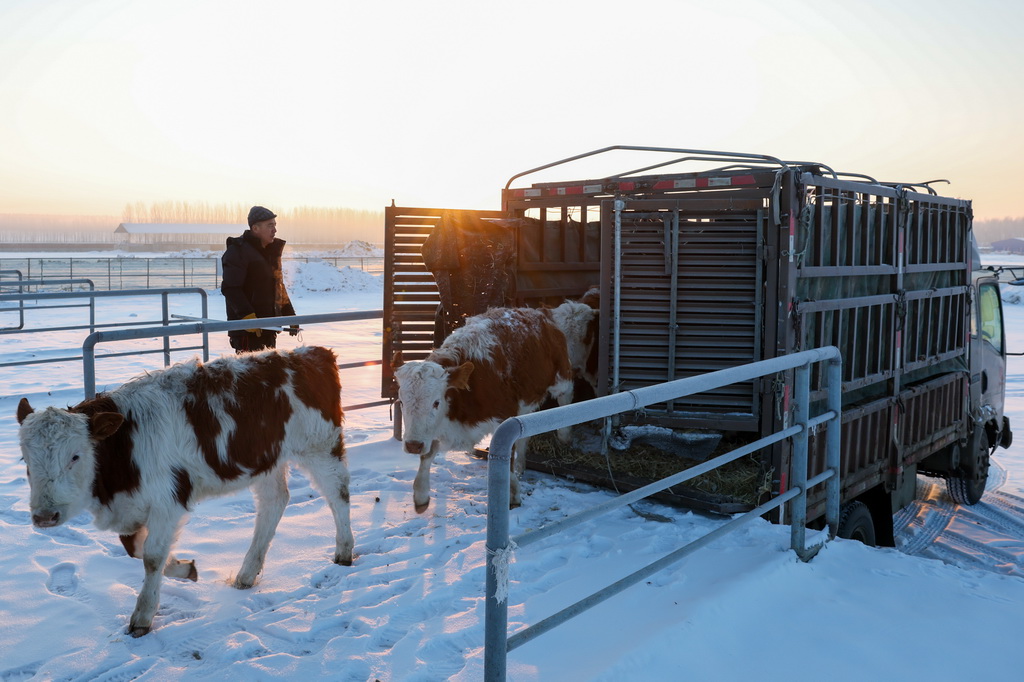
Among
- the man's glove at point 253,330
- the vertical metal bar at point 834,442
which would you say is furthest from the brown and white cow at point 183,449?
the vertical metal bar at point 834,442

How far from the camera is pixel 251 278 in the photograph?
7.19 metres

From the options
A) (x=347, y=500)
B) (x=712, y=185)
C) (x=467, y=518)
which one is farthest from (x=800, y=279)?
(x=347, y=500)

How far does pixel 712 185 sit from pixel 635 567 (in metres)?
3.35

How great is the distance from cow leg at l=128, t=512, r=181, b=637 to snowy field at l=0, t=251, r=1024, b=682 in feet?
0.27

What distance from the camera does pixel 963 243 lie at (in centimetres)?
858

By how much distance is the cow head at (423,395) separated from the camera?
5.67m

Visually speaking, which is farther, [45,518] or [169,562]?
[169,562]

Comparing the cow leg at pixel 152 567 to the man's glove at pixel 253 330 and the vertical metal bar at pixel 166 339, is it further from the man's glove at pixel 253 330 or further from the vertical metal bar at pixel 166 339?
the vertical metal bar at pixel 166 339

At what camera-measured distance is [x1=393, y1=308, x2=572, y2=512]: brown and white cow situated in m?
5.76

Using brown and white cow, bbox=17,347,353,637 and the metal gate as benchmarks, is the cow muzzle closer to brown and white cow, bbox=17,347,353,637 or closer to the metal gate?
brown and white cow, bbox=17,347,353,637

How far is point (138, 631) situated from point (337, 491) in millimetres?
1402

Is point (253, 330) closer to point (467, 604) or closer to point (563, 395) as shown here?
point (563, 395)

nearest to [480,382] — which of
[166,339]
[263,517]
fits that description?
[263,517]

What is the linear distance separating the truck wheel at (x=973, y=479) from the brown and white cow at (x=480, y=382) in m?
4.85
